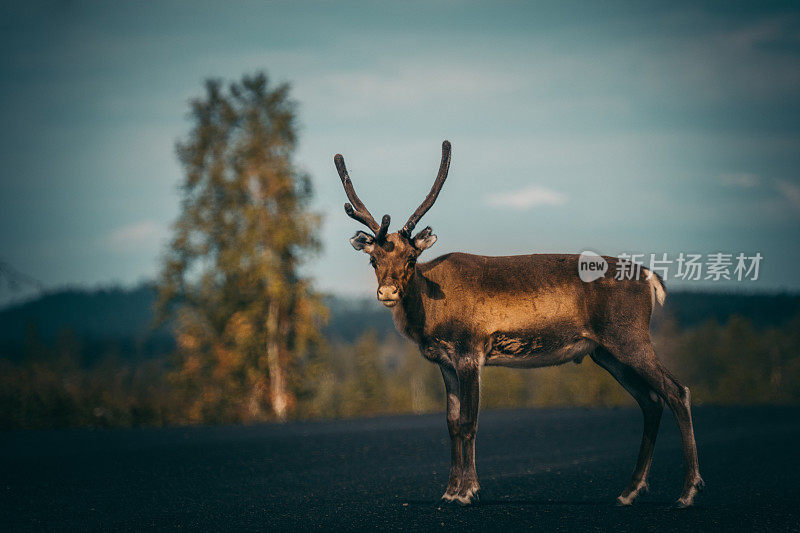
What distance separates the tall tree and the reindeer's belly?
67.8 ft

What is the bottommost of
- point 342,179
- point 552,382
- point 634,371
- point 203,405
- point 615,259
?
point 552,382

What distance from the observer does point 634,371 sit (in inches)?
372

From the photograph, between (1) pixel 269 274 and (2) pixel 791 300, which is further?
(2) pixel 791 300

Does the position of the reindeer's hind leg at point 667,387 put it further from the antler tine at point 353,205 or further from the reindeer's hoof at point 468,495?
the antler tine at point 353,205

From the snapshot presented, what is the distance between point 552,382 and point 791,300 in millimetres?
59131

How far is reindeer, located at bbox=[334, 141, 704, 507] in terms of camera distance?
353 inches

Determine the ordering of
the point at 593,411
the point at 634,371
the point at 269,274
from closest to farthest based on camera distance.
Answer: the point at 634,371 → the point at 593,411 → the point at 269,274

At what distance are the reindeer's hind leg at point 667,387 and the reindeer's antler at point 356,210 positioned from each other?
3.02 m

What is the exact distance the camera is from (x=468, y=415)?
29.3ft

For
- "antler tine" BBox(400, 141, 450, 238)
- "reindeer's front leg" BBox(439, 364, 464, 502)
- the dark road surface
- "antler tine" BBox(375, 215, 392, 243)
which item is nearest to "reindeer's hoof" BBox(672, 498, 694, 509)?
the dark road surface

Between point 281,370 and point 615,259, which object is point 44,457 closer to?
point 615,259

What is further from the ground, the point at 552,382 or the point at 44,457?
the point at 44,457

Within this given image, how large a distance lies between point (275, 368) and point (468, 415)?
74.2 feet

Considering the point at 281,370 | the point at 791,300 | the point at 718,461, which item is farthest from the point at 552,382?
the point at 718,461
